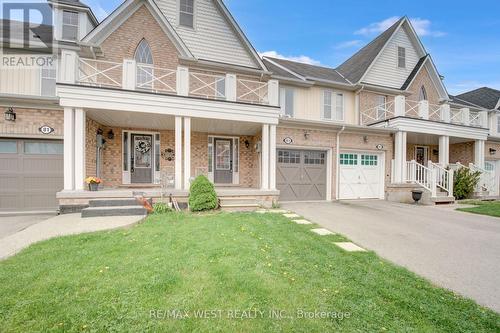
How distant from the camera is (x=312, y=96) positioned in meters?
13.0

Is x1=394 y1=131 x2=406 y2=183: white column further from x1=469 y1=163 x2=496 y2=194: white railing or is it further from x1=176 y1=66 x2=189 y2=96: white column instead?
x1=176 y1=66 x2=189 y2=96: white column

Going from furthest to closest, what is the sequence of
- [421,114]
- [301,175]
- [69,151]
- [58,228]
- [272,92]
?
[421,114]
[301,175]
[272,92]
[69,151]
[58,228]

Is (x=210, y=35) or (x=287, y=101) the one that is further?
(x=287, y=101)

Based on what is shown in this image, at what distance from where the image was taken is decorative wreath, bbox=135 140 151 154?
10250mm

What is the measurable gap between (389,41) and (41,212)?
1925 centimetres

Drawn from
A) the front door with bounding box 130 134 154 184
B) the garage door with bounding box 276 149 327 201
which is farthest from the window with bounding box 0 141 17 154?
the garage door with bounding box 276 149 327 201

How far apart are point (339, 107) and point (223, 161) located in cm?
751

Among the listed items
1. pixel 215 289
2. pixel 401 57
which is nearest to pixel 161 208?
pixel 215 289

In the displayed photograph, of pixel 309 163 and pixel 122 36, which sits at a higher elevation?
pixel 122 36

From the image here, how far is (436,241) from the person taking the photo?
5.17 m

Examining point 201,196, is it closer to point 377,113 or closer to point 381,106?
point 377,113

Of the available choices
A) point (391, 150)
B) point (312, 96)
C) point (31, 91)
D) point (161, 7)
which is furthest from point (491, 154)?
point (31, 91)

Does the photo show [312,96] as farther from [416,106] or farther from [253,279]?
[253,279]

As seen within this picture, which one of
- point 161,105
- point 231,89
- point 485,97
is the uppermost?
point 485,97
